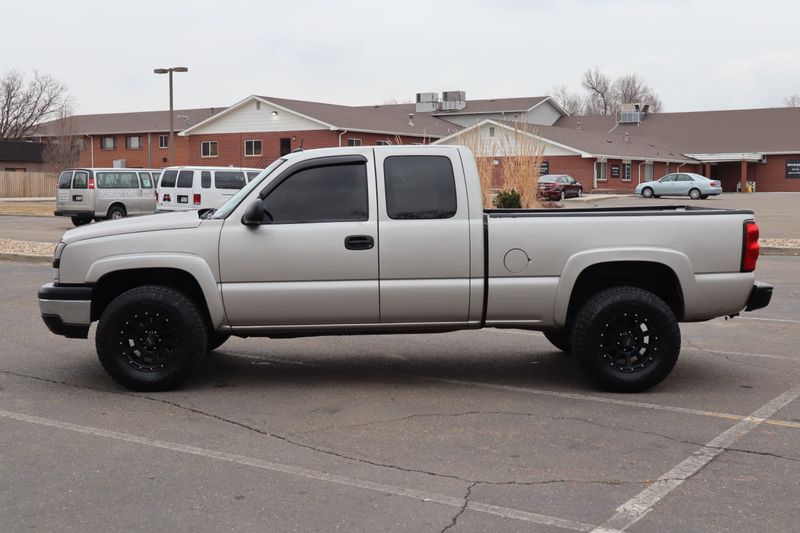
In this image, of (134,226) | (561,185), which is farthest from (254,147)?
(134,226)

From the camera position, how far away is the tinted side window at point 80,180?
1155 inches

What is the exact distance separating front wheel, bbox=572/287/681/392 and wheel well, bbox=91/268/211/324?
3.00 meters

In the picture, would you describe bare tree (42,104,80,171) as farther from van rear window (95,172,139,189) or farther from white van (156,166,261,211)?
white van (156,166,261,211)

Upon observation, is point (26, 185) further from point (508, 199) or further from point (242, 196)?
point (242, 196)

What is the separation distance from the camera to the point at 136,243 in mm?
7258

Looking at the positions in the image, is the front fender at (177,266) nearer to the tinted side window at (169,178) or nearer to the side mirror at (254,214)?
the side mirror at (254,214)

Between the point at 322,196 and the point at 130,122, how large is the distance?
6960 cm

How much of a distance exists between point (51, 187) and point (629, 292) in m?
62.4

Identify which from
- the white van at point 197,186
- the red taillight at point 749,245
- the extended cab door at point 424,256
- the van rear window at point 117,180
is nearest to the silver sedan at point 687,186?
the white van at point 197,186

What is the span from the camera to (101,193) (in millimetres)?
29438

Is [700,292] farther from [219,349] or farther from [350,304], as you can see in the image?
[219,349]

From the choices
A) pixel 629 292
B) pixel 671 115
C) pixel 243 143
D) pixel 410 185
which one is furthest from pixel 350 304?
pixel 671 115

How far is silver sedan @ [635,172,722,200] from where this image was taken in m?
52.0

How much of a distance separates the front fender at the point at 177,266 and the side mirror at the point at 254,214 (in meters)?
0.46
